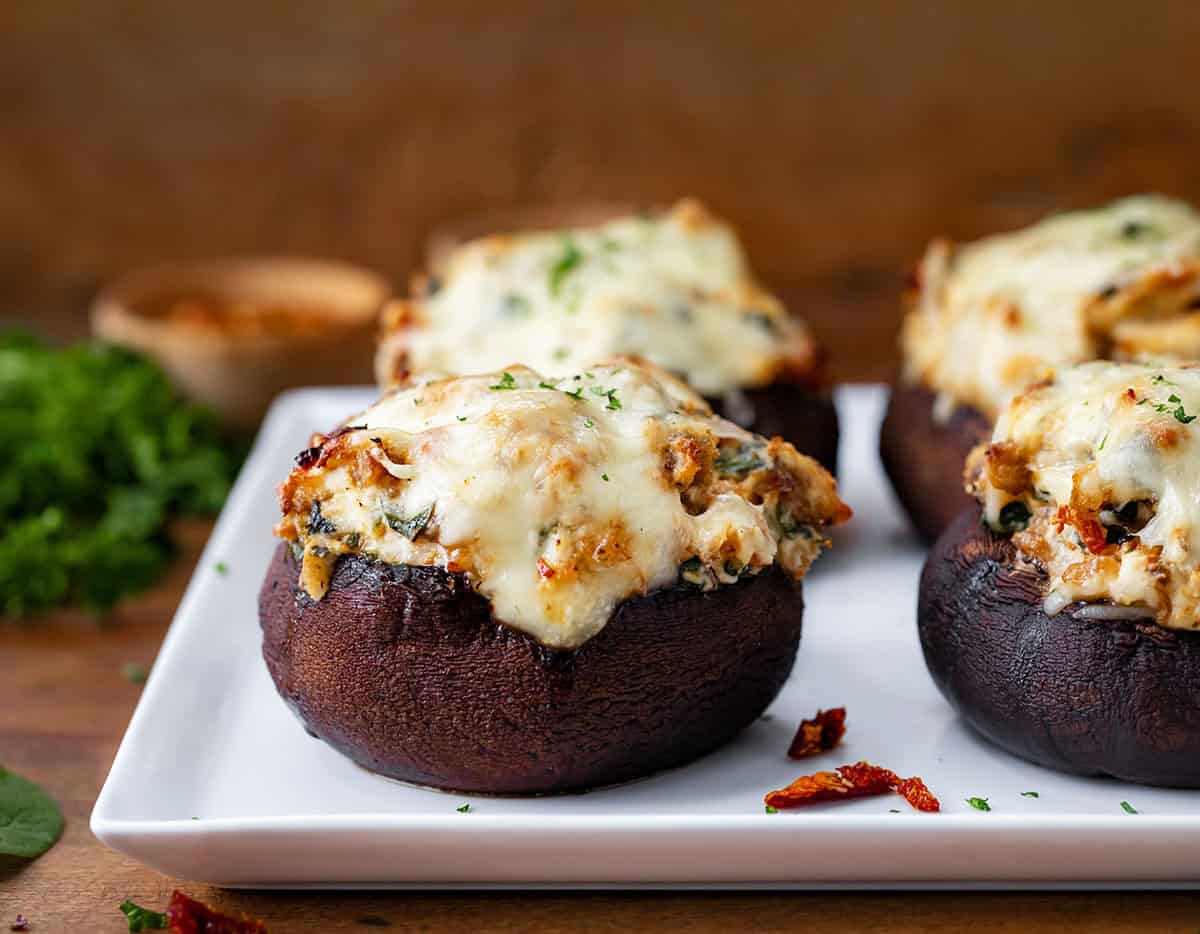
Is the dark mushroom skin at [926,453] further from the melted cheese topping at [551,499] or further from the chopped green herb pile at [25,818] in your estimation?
the chopped green herb pile at [25,818]

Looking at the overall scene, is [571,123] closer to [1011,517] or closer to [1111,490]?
[1011,517]

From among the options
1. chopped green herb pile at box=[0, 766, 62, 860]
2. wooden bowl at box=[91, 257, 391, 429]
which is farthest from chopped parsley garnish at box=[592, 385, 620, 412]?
wooden bowl at box=[91, 257, 391, 429]

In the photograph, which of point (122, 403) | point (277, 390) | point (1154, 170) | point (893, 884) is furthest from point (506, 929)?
point (1154, 170)

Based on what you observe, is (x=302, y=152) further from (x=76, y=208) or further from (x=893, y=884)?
(x=893, y=884)

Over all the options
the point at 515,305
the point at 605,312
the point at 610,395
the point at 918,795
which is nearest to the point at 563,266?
the point at 515,305

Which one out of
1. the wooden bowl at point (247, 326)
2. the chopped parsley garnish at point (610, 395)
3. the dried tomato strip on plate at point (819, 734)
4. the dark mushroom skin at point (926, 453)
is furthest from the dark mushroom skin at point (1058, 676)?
the wooden bowl at point (247, 326)

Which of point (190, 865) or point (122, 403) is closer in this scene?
point (190, 865)
